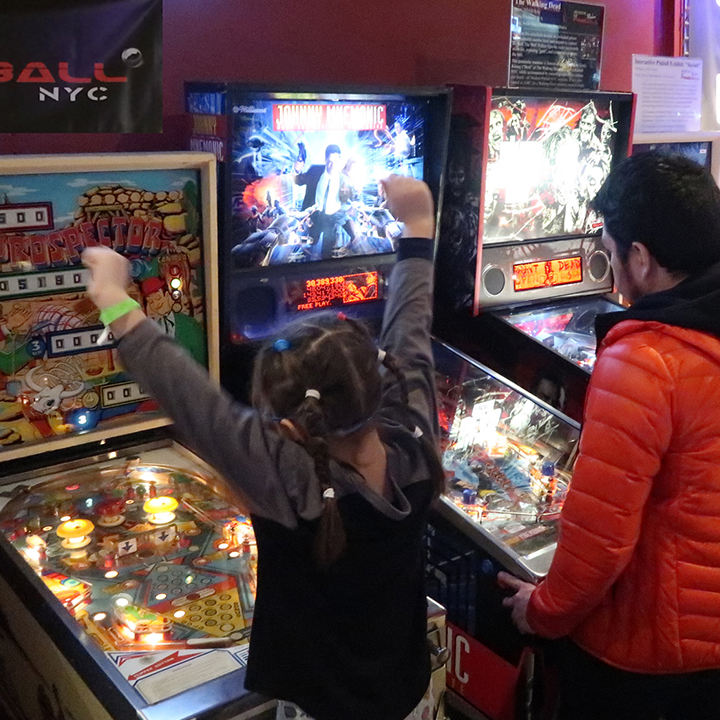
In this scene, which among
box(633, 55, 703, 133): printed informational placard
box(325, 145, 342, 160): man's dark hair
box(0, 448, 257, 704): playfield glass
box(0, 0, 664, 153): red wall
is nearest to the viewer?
box(0, 448, 257, 704): playfield glass

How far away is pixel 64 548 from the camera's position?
1784mm

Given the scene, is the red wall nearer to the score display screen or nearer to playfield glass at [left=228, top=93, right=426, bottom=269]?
playfield glass at [left=228, top=93, right=426, bottom=269]

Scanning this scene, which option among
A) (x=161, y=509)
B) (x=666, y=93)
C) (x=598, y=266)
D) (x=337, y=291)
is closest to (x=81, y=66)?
(x=337, y=291)

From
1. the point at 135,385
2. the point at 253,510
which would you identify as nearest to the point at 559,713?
the point at 253,510

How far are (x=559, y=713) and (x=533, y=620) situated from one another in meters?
0.29

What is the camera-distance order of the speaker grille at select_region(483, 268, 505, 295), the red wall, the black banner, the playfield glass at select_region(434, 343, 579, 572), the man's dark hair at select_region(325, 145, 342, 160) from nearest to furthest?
the black banner
the playfield glass at select_region(434, 343, 579, 572)
the man's dark hair at select_region(325, 145, 342, 160)
the red wall
the speaker grille at select_region(483, 268, 505, 295)

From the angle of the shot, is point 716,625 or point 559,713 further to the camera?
point 559,713

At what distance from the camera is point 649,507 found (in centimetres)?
165

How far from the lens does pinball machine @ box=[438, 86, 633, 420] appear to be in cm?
254

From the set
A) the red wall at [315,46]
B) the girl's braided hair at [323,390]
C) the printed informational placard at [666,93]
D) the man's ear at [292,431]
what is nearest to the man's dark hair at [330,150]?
the red wall at [315,46]

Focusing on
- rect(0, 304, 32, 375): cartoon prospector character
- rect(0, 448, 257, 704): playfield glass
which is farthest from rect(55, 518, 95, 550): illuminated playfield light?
rect(0, 304, 32, 375): cartoon prospector character

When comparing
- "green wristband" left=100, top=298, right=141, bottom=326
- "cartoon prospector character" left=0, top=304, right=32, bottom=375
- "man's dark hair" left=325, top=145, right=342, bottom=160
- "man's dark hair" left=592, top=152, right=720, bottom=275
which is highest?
"man's dark hair" left=325, top=145, right=342, bottom=160

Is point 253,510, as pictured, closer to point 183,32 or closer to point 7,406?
point 7,406

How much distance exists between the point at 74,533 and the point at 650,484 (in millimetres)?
1211
